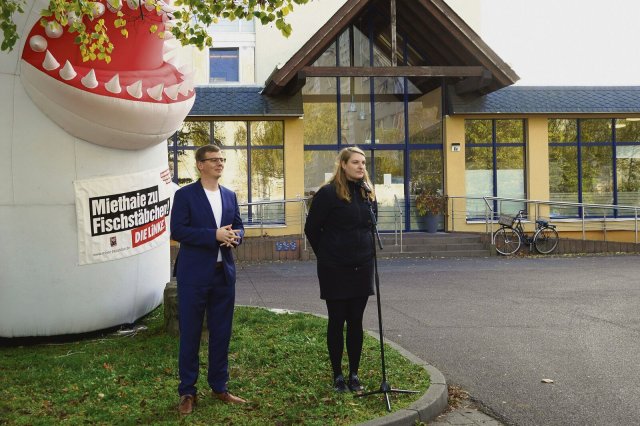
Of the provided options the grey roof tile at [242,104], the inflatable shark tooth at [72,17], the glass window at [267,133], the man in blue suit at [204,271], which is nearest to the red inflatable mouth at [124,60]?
the inflatable shark tooth at [72,17]

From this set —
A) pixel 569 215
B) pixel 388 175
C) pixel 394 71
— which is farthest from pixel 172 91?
pixel 569 215

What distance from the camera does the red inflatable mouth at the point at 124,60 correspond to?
6.41 metres

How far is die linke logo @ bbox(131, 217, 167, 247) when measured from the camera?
23.5 feet

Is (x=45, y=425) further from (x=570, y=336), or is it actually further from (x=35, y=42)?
(x=570, y=336)

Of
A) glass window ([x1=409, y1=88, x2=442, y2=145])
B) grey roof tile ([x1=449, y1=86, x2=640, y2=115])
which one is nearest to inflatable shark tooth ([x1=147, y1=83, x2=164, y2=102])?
grey roof tile ([x1=449, y1=86, x2=640, y2=115])

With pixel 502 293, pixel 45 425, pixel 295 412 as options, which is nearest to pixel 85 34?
pixel 45 425

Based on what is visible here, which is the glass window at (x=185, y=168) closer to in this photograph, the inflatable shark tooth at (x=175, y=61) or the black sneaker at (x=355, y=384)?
the inflatable shark tooth at (x=175, y=61)

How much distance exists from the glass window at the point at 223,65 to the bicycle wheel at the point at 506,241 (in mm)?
9134

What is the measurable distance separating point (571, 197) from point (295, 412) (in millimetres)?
17846

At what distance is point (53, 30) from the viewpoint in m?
6.34

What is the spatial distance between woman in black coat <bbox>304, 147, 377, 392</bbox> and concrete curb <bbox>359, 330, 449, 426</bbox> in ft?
1.62

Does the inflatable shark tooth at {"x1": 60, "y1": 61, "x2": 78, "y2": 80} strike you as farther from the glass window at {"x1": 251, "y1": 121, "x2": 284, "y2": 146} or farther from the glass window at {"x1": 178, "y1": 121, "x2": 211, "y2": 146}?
→ the glass window at {"x1": 251, "y1": 121, "x2": 284, "y2": 146}

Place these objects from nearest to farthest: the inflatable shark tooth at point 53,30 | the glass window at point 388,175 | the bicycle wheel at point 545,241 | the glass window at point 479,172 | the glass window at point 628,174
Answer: the inflatable shark tooth at point 53,30, the bicycle wheel at point 545,241, the glass window at point 388,175, the glass window at point 479,172, the glass window at point 628,174

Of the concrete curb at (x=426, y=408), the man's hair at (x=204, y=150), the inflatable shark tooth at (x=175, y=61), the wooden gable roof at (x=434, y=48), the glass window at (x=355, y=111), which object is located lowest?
the concrete curb at (x=426, y=408)
